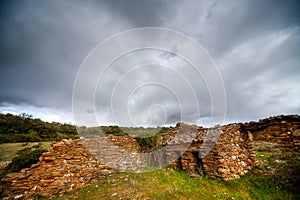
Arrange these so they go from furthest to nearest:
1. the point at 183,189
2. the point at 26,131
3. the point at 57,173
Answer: the point at 26,131
the point at 57,173
the point at 183,189

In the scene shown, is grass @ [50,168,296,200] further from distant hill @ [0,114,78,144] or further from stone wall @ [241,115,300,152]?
distant hill @ [0,114,78,144]

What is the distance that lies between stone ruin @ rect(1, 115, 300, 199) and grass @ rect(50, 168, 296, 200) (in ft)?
1.50

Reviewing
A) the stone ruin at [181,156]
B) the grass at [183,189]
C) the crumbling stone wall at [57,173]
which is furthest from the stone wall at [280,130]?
the crumbling stone wall at [57,173]

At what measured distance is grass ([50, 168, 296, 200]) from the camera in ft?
15.9

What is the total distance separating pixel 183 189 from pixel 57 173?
5.64 meters

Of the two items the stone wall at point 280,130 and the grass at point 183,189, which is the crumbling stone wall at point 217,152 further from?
the stone wall at point 280,130

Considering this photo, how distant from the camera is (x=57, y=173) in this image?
6418 millimetres

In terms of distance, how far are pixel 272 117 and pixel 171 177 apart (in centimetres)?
538

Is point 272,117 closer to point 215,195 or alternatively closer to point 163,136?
point 215,195

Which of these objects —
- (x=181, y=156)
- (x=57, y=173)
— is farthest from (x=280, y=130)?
(x=57, y=173)

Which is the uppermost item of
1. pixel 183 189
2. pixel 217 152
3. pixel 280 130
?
pixel 280 130

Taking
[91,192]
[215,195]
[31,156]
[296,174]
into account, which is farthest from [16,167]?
[296,174]

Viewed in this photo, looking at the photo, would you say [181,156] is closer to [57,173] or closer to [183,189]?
[183,189]

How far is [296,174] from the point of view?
4.94 meters
